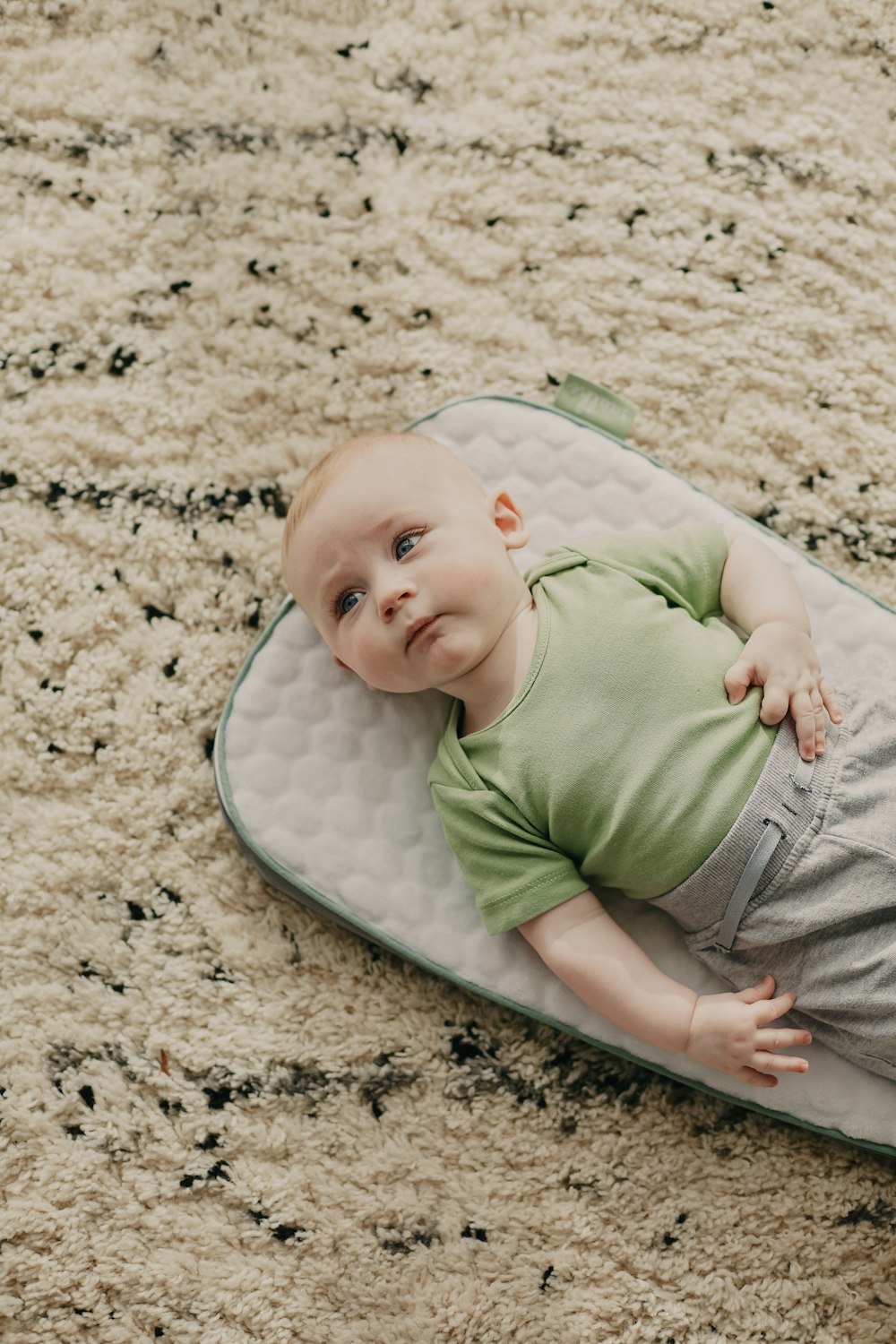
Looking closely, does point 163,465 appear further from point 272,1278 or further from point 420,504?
point 272,1278

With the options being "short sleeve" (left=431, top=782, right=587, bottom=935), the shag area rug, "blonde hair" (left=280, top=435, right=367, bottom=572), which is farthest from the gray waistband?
"blonde hair" (left=280, top=435, right=367, bottom=572)

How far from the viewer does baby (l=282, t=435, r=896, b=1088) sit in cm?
94

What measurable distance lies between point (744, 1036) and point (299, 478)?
0.70 meters

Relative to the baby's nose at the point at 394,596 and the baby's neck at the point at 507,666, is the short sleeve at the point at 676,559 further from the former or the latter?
the baby's nose at the point at 394,596

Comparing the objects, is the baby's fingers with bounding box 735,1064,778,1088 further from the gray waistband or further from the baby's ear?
the baby's ear

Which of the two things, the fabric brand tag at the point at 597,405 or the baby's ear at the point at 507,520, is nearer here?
the baby's ear at the point at 507,520

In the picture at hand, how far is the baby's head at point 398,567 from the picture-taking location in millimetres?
942

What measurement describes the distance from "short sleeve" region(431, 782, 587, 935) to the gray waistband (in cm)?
11

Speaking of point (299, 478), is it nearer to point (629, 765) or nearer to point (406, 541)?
point (406, 541)

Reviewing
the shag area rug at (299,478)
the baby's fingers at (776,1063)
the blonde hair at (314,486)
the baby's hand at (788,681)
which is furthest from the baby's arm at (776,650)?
the blonde hair at (314,486)

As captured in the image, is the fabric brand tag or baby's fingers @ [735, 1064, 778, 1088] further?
the fabric brand tag

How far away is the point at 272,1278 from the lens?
1.02m

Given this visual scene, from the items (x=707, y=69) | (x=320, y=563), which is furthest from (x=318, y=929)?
(x=707, y=69)

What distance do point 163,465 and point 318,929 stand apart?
1.69 ft
